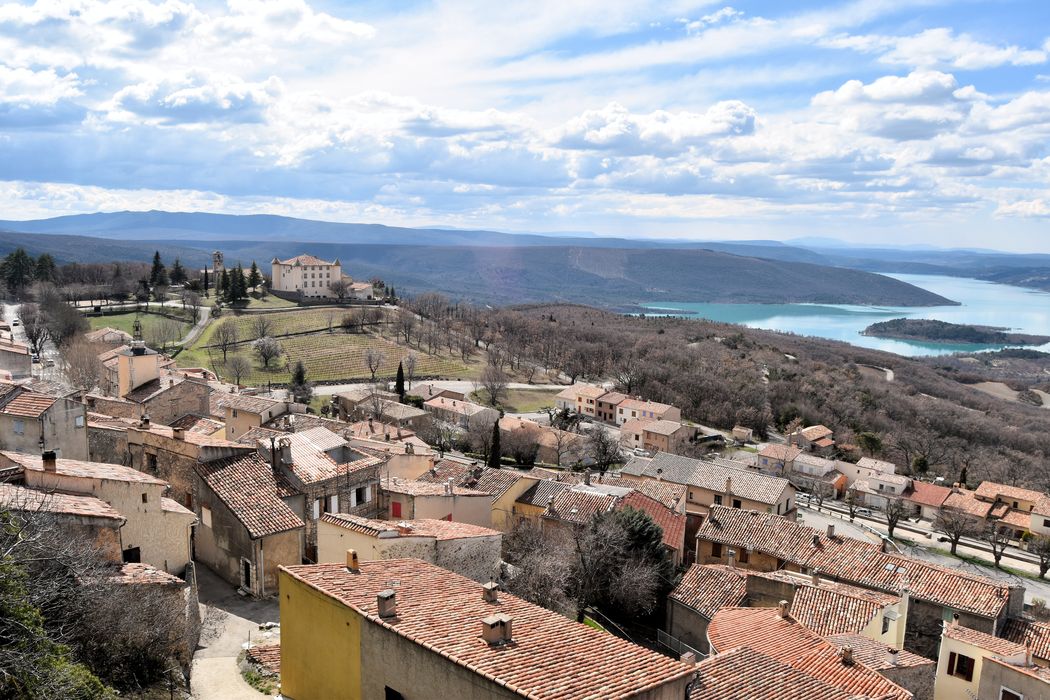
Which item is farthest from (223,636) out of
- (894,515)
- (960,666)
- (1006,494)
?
(1006,494)

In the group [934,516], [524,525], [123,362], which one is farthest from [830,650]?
[934,516]

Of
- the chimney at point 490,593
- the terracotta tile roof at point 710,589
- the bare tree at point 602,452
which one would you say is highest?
the chimney at point 490,593

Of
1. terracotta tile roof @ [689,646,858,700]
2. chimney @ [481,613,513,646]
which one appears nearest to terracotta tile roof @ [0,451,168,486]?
chimney @ [481,613,513,646]

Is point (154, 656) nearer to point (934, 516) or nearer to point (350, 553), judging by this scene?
point (350, 553)

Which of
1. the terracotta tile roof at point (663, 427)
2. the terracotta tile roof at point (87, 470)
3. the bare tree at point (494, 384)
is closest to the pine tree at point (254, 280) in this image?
the bare tree at point (494, 384)

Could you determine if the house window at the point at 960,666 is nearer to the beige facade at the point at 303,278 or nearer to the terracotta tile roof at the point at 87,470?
the terracotta tile roof at the point at 87,470

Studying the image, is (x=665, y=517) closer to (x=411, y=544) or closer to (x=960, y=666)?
(x=960, y=666)
